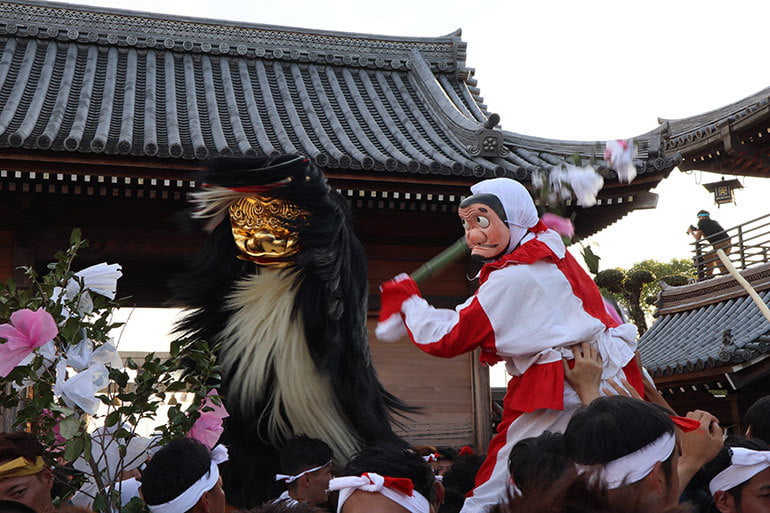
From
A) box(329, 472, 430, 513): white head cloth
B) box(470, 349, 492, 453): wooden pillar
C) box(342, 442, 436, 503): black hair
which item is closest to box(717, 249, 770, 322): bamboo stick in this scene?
box(342, 442, 436, 503): black hair

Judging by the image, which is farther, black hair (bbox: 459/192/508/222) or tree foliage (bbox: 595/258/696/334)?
tree foliage (bbox: 595/258/696/334)

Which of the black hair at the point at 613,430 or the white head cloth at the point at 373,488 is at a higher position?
the black hair at the point at 613,430

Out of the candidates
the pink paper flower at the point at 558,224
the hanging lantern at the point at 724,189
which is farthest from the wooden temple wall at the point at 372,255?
the hanging lantern at the point at 724,189

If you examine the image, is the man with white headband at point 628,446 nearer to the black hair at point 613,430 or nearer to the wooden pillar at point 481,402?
the black hair at point 613,430

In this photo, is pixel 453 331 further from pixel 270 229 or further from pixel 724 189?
pixel 724 189

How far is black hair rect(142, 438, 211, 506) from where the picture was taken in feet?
7.80

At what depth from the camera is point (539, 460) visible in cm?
172

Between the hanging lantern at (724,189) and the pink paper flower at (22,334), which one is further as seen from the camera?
the hanging lantern at (724,189)

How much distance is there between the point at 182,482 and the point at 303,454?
765 millimetres

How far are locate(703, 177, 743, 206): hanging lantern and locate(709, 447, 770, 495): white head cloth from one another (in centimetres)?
1126

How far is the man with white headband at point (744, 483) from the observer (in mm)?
2219

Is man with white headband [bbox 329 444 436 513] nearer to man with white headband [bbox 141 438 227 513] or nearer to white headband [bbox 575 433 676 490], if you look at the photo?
man with white headband [bbox 141 438 227 513]

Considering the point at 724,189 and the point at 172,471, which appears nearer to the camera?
the point at 172,471

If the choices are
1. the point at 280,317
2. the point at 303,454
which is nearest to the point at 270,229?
the point at 280,317
